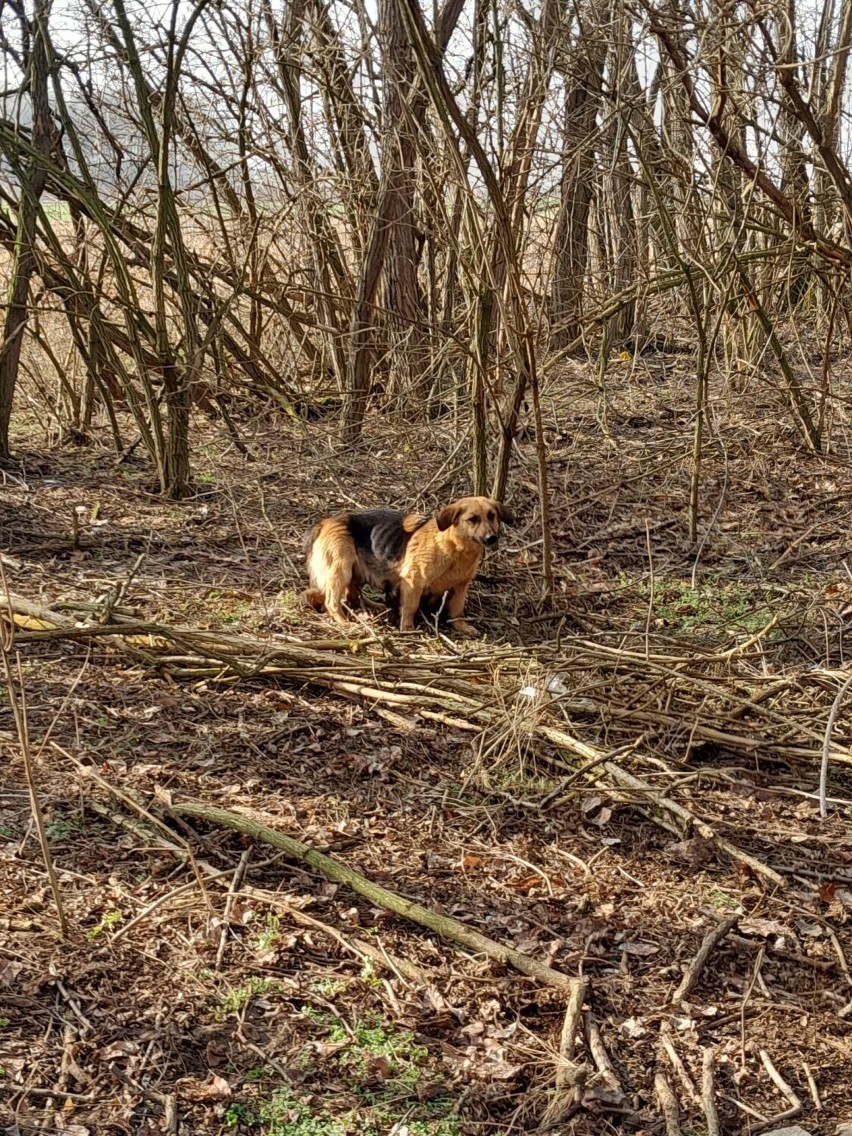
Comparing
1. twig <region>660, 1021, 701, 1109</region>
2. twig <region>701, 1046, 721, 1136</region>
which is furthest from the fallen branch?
twig <region>701, 1046, 721, 1136</region>

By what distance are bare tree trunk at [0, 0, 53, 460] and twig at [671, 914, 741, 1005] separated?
7.14 metres

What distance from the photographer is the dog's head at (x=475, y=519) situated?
749 centimetres

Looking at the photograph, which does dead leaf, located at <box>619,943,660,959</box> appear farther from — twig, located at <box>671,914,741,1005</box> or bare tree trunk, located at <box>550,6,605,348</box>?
bare tree trunk, located at <box>550,6,605,348</box>

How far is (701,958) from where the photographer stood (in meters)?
4.54

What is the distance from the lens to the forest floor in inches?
150

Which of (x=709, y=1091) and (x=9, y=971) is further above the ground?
(x=9, y=971)

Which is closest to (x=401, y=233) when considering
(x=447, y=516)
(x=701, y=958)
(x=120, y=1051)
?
(x=447, y=516)

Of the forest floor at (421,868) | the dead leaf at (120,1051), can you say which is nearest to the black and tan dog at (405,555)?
the forest floor at (421,868)

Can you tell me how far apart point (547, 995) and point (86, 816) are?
Answer: 2.15 m

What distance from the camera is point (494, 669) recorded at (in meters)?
6.64

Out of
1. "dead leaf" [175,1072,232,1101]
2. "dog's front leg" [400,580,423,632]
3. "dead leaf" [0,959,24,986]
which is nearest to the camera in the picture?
"dead leaf" [175,1072,232,1101]

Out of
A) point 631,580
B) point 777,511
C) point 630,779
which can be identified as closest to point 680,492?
point 777,511

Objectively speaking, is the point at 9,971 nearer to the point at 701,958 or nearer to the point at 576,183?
the point at 701,958

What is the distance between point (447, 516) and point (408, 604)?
2.33 feet
